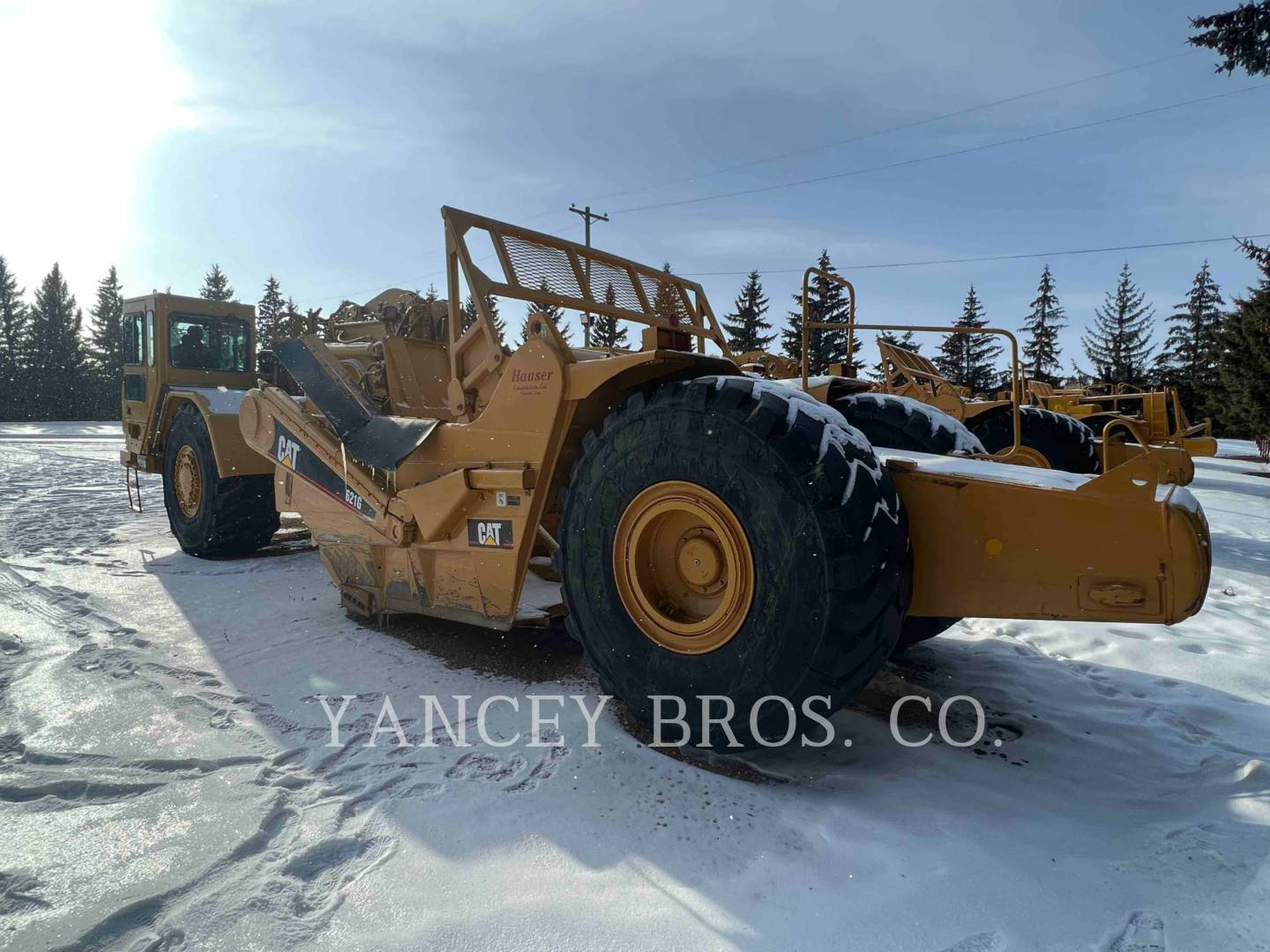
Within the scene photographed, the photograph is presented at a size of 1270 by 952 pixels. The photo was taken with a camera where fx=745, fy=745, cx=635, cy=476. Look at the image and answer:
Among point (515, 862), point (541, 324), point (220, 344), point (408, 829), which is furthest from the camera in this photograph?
point (220, 344)

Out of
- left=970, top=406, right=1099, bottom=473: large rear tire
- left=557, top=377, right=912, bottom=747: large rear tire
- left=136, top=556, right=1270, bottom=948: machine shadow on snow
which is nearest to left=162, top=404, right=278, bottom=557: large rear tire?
left=136, top=556, right=1270, bottom=948: machine shadow on snow

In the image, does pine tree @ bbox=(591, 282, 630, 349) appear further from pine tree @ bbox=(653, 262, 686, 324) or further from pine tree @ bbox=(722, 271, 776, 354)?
pine tree @ bbox=(722, 271, 776, 354)

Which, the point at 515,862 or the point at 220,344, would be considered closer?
the point at 515,862

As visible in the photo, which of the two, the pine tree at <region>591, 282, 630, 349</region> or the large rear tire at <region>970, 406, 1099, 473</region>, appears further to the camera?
the large rear tire at <region>970, 406, 1099, 473</region>

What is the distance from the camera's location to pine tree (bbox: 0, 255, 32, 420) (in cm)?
4259

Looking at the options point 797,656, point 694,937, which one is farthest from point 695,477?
point 694,937

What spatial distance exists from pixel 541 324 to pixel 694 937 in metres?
2.73

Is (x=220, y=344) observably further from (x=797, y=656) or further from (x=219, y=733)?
(x=797, y=656)

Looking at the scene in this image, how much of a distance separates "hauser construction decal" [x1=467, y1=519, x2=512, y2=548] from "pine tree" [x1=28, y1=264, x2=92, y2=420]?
5107 centimetres

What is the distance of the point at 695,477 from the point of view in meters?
2.72

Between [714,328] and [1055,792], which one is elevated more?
[714,328]

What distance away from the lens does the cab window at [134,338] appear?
27.6 feet

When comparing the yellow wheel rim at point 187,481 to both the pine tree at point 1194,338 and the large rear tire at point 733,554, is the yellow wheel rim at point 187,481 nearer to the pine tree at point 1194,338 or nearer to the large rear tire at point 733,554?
the large rear tire at point 733,554

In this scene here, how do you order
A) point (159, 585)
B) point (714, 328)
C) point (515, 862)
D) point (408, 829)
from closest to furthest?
point (515, 862) → point (408, 829) → point (714, 328) → point (159, 585)
